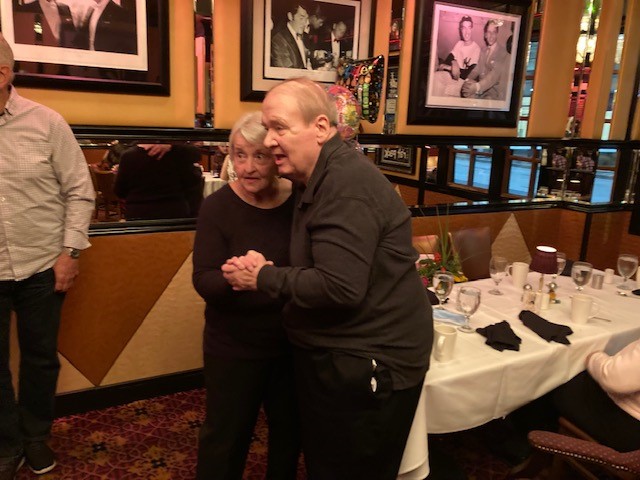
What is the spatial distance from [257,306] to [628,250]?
12.3 feet

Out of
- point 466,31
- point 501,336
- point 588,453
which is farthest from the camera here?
point 466,31

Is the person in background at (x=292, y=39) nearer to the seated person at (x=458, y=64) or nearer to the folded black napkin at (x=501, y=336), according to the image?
the seated person at (x=458, y=64)

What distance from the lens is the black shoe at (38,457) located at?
86.0 inches

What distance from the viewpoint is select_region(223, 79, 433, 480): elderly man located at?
1.21 meters

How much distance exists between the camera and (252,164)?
152cm

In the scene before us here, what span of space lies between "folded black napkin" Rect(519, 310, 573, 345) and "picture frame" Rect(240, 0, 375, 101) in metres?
1.66

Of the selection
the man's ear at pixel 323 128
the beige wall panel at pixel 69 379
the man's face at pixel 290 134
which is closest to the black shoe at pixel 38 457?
the beige wall panel at pixel 69 379

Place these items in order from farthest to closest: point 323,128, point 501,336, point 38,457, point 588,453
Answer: point 38,457 → point 501,336 → point 588,453 → point 323,128

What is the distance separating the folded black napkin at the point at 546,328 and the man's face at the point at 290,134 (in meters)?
1.12

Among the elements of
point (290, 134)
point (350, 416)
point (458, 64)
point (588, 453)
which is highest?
point (458, 64)

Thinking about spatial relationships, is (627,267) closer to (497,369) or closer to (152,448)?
(497,369)

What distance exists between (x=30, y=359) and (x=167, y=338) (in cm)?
73

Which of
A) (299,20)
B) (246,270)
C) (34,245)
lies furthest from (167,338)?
(299,20)

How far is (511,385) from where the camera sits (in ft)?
5.64
